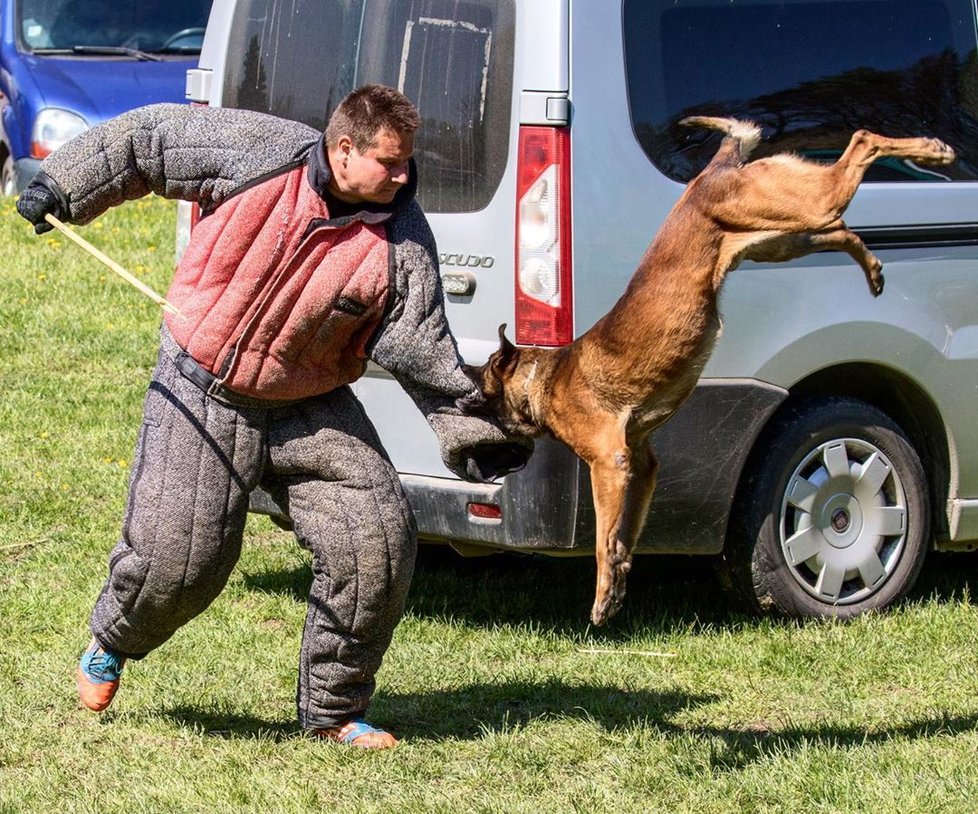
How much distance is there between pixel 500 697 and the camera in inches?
189

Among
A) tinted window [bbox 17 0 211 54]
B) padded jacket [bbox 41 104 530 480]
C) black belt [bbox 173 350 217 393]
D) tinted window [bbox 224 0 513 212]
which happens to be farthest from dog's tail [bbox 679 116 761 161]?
tinted window [bbox 17 0 211 54]

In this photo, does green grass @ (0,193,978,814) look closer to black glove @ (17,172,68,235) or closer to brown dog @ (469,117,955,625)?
brown dog @ (469,117,955,625)

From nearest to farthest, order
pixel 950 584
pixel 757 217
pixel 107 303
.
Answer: pixel 757 217
pixel 950 584
pixel 107 303

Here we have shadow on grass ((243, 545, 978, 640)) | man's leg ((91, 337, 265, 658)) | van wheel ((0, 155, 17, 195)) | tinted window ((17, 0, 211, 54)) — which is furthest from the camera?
van wheel ((0, 155, 17, 195))

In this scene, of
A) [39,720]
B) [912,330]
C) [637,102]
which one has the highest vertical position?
[637,102]

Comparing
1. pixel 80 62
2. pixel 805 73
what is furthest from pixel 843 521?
pixel 80 62

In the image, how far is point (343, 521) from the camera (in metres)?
4.17

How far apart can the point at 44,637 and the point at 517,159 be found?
223cm

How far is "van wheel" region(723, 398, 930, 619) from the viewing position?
17.1 feet

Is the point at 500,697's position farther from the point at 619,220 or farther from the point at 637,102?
the point at 637,102

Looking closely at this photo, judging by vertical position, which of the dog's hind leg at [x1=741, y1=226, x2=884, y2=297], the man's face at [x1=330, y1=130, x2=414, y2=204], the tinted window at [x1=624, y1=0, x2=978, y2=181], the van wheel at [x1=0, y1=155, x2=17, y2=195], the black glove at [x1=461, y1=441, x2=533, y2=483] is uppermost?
the tinted window at [x1=624, y1=0, x2=978, y2=181]

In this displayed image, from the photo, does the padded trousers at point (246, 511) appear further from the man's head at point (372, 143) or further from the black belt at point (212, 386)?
the man's head at point (372, 143)

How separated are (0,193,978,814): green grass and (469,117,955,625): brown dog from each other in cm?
63

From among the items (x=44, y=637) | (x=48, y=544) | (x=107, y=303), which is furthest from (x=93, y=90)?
(x=44, y=637)
